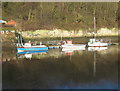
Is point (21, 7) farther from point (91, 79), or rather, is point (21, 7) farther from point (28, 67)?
point (91, 79)

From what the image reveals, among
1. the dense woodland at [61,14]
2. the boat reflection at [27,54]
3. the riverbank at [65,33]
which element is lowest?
the boat reflection at [27,54]

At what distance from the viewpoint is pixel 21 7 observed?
8350 centimetres

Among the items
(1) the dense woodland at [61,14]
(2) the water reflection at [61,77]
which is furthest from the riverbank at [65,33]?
(2) the water reflection at [61,77]

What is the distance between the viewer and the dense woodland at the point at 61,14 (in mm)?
74438

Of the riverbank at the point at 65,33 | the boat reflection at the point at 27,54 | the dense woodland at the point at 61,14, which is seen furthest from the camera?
the dense woodland at the point at 61,14

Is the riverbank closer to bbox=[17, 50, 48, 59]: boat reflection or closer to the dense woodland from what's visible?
the dense woodland

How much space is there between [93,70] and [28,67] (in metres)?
9.81

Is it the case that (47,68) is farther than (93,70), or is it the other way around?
(47,68)

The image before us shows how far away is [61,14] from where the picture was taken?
3162 inches

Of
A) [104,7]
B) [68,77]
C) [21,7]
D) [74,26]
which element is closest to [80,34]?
[74,26]

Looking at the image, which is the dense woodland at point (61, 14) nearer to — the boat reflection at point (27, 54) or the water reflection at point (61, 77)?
the boat reflection at point (27, 54)

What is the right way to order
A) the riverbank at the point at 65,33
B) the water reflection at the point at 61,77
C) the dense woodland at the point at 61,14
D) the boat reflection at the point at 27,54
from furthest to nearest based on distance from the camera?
the dense woodland at the point at 61,14 < the riverbank at the point at 65,33 < the boat reflection at the point at 27,54 < the water reflection at the point at 61,77

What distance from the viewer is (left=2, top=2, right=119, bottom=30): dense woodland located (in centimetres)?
7444

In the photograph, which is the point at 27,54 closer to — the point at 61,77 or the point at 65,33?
the point at 61,77
